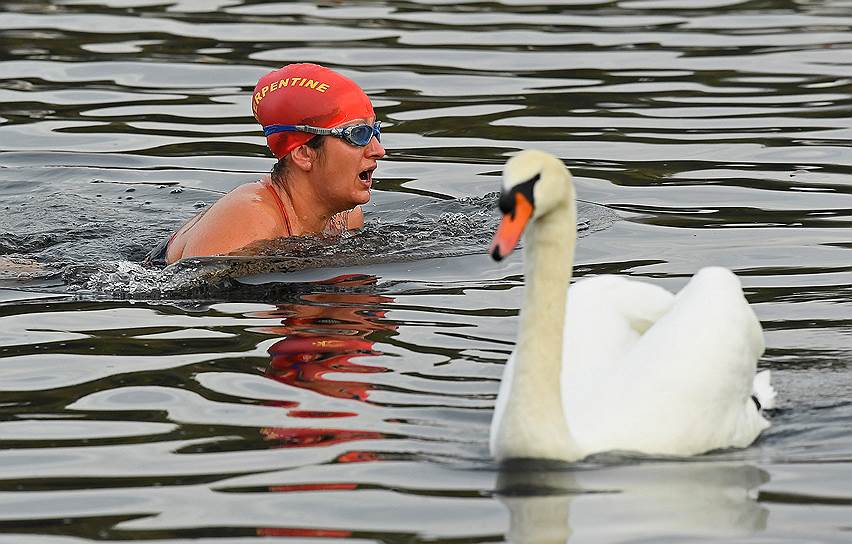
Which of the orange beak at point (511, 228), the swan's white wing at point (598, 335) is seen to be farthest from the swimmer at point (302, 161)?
the orange beak at point (511, 228)

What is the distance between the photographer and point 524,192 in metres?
5.98

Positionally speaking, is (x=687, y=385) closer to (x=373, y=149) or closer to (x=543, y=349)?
(x=543, y=349)

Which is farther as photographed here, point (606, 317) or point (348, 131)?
point (348, 131)

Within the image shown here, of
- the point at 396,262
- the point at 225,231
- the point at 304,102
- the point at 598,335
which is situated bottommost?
the point at 396,262

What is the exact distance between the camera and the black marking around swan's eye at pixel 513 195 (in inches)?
234

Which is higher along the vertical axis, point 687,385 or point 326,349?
point 687,385

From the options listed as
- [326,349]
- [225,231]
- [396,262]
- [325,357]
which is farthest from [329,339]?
[396,262]

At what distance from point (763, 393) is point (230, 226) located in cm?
373

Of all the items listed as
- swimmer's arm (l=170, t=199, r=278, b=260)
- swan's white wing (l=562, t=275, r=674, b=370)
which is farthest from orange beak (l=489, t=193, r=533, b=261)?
swimmer's arm (l=170, t=199, r=278, b=260)

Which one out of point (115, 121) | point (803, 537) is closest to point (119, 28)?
point (115, 121)

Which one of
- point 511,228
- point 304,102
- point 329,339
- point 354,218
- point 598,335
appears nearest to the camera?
point 511,228

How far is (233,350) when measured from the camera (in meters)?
8.26

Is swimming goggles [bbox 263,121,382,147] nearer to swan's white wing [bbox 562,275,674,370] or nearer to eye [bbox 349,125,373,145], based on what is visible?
eye [bbox 349,125,373,145]

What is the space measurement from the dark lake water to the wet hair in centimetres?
46
